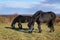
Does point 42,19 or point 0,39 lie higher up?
point 42,19

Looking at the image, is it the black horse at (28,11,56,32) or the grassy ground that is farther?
the black horse at (28,11,56,32)

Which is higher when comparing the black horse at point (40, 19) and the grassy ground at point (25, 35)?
the black horse at point (40, 19)

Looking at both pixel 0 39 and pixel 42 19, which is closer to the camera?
pixel 0 39

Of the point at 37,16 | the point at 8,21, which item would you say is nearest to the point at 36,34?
the point at 37,16

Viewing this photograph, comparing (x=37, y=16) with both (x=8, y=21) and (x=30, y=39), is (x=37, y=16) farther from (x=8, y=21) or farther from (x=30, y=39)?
(x=8, y=21)

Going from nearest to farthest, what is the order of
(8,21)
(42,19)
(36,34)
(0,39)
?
1. (0,39)
2. (36,34)
3. (42,19)
4. (8,21)

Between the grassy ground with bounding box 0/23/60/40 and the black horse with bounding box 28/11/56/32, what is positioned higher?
the black horse with bounding box 28/11/56/32

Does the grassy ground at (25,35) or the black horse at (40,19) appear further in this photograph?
the black horse at (40,19)

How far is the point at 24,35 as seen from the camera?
16.9 metres

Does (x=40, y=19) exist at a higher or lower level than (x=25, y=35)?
higher

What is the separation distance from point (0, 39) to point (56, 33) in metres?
4.68

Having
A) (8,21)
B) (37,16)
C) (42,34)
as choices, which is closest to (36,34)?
(42,34)

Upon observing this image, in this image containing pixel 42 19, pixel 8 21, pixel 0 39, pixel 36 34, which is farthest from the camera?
pixel 8 21

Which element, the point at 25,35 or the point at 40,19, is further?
the point at 40,19
